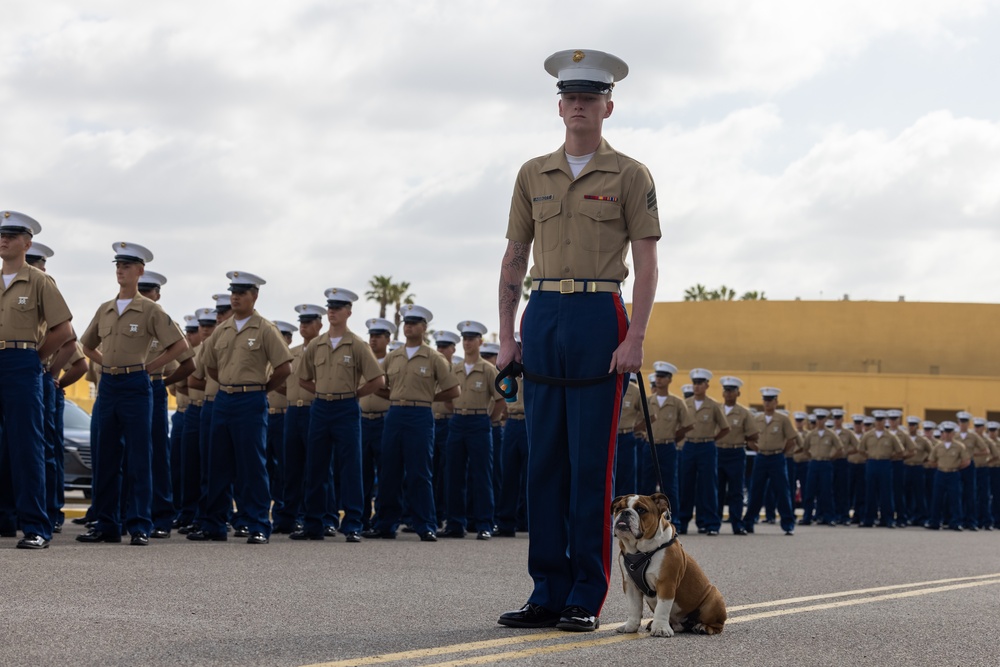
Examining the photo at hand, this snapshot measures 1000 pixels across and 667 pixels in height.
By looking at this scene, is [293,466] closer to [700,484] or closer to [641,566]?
[700,484]

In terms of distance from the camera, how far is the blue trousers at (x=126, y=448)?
1145cm

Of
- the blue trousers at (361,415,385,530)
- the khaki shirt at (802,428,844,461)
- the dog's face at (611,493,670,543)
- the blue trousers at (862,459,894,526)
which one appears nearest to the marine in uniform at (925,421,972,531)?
the blue trousers at (862,459,894,526)

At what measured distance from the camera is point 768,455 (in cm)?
2241

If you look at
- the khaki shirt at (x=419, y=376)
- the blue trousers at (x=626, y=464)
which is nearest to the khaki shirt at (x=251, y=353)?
the khaki shirt at (x=419, y=376)

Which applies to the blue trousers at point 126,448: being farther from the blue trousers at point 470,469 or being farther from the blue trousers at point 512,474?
the blue trousers at point 512,474

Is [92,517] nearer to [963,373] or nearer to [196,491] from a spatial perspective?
[196,491]

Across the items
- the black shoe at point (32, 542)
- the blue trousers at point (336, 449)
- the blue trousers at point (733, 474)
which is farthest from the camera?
the blue trousers at point (733, 474)

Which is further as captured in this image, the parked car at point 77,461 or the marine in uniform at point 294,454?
the parked car at point 77,461

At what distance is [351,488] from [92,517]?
3.00 meters

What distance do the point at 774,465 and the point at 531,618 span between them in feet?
54.1

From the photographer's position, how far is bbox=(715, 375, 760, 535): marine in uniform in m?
20.4

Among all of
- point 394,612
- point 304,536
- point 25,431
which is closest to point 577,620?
point 394,612

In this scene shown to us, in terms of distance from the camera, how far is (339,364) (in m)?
14.0

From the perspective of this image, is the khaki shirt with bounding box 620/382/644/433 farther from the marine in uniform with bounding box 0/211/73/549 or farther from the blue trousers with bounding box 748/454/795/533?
the marine in uniform with bounding box 0/211/73/549
